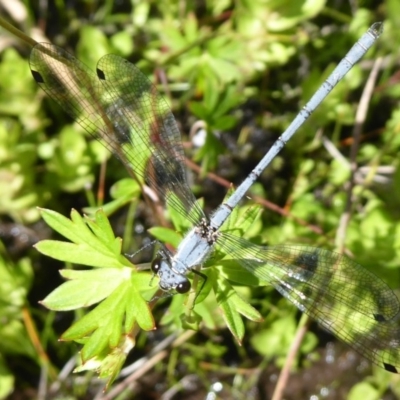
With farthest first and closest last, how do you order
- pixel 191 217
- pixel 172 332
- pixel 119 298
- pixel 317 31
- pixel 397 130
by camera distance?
1. pixel 317 31
2. pixel 397 130
3. pixel 172 332
4. pixel 191 217
5. pixel 119 298

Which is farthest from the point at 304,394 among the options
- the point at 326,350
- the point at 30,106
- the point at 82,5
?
the point at 82,5

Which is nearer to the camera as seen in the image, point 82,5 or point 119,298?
point 119,298

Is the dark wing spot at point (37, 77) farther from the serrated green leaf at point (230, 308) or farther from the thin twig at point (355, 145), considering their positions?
the thin twig at point (355, 145)

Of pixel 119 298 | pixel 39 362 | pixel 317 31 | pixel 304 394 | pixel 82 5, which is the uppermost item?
pixel 82 5

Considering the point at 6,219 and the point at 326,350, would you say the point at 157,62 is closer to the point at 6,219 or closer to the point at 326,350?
the point at 6,219

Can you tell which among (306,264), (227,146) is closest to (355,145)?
(227,146)

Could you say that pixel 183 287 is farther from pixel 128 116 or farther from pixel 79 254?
pixel 128 116

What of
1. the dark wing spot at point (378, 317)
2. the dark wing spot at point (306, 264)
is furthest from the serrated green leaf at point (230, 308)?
the dark wing spot at point (378, 317)
